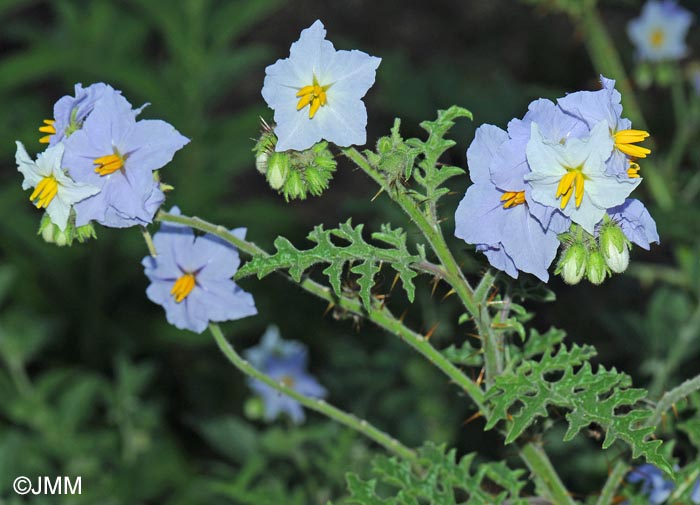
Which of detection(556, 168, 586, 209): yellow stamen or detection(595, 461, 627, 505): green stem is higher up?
detection(556, 168, 586, 209): yellow stamen

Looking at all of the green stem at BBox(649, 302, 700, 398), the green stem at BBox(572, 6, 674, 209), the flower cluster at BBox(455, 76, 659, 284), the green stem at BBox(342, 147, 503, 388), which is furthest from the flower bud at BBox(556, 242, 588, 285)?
the green stem at BBox(572, 6, 674, 209)

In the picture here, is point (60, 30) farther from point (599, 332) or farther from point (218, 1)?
point (599, 332)

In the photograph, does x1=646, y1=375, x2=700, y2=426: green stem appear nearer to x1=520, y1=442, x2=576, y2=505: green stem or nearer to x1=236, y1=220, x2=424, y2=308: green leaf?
x1=520, y1=442, x2=576, y2=505: green stem

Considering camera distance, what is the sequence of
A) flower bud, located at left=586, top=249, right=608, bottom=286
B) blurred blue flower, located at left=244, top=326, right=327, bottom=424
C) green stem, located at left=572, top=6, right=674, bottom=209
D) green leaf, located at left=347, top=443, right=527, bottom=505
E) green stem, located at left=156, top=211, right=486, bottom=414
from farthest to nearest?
green stem, located at left=572, top=6, right=674, bottom=209 → blurred blue flower, located at left=244, top=326, right=327, bottom=424 → green leaf, located at left=347, top=443, right=527, bottom=505 → green stem, located at left=156, top=211, right=486, bottom=414 → flower bud, located at left=586, top=249, right=608, bottom=286

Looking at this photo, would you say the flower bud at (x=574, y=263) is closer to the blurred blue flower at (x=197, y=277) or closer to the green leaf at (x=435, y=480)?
the green leaf at (x=435, y=480)

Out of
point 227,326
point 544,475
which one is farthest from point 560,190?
point 227,326

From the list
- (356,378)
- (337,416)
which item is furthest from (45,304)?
(337,416)

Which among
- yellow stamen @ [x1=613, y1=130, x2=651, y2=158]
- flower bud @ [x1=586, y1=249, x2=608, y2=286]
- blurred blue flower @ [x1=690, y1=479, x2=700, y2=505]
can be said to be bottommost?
blurred blue flower @ [x1=690, y1=479, x2=700, y2=505]
